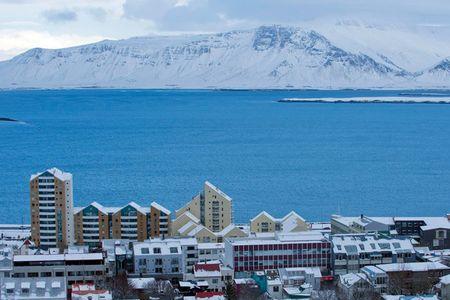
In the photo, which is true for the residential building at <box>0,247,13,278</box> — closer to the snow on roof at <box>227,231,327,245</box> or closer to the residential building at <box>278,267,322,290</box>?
the snow on roof at <box>227,231,327,245</box>

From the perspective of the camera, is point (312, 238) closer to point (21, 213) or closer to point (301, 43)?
point (21, 213)

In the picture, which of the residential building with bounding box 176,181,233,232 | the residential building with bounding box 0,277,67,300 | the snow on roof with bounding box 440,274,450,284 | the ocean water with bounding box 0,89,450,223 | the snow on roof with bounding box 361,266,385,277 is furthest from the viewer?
the ocean water with bounding box 0,89,450,223

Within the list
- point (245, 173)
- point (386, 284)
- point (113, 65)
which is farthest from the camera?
point (113, 65)

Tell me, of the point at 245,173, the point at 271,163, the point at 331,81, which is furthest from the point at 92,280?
the point at 331,81

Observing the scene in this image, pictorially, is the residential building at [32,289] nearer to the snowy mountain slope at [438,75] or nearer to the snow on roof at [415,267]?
the snow on roof at [415,267]

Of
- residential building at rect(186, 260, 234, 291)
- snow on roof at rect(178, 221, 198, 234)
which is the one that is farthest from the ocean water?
residential building at rect(186, 260, 234, 291)

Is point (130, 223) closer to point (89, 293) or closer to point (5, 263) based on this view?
point (5, 263)

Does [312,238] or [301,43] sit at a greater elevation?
[301,43]
